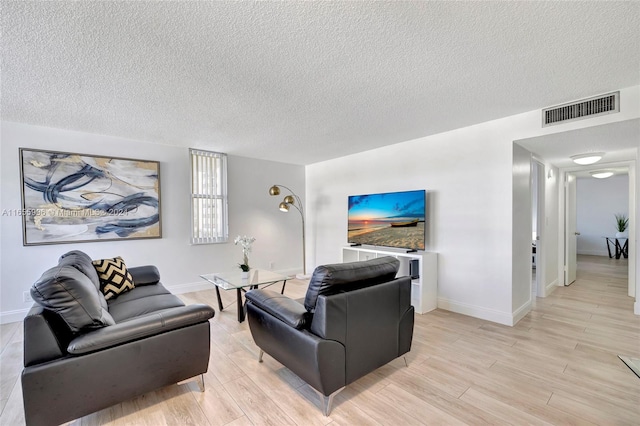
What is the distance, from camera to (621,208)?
7.71 meters

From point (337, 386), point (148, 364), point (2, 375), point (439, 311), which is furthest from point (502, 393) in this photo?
point (2, 375)

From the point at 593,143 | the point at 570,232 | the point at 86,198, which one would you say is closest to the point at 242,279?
the point at 86,198

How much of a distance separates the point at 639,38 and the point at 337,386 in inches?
116

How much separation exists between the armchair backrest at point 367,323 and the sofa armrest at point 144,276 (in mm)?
2493

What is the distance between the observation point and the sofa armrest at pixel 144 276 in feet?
10.6

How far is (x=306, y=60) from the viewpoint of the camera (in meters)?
2.02

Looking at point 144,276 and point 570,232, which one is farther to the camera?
point 570,232

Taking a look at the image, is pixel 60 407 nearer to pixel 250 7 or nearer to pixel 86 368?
pixel 86 368

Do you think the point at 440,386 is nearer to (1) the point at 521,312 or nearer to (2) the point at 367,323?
(2) the point at 367,323

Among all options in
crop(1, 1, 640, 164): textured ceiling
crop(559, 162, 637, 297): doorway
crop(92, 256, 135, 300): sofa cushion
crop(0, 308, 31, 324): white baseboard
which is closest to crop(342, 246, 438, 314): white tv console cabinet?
crop(1, 1, 640, 164): textured ceiling

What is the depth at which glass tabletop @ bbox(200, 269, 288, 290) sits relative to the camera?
3151mm

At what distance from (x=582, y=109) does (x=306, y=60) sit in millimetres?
2701

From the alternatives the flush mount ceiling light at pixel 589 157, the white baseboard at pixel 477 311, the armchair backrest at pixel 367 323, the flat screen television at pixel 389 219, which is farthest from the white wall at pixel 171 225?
the flush mount ceiling light at pixel 589 157

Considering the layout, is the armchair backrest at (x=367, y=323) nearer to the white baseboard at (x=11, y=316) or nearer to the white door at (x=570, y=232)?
the white baseboard at (x=11, y=316)
